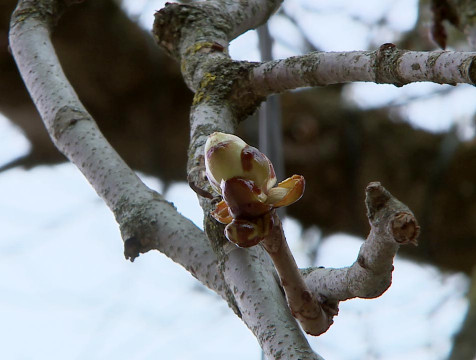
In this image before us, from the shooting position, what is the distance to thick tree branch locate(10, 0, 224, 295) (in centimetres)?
51

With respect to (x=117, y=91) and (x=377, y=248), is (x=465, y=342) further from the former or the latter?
(x=377, y=248)

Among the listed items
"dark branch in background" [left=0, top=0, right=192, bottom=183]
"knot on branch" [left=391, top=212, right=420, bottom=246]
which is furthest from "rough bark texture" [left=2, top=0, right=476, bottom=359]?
"dark branch in background" [left=0, top=0, right=192, bottom=183]

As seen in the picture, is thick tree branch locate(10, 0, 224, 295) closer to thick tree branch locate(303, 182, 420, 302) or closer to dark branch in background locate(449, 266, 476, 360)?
thick tree branch locate(303, 182, 420, 302)

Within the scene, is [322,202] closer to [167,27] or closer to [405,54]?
[167,27]

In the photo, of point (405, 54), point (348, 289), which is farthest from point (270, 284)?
point (405, 54)

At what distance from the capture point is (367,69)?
46cm

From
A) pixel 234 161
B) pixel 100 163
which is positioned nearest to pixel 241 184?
pixel 234 161

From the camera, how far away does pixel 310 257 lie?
1.54 meters

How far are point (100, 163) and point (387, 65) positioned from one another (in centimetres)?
26

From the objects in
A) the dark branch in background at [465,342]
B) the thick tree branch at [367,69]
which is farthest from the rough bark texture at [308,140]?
the thick tree branch at [367,69]

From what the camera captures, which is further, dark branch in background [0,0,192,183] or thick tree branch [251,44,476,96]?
dark branch in background [0,0,192,183]

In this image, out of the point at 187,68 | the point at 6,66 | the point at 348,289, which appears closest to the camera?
the point at 348,289

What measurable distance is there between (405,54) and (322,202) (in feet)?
3.66

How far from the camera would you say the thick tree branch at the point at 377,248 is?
0.36 meters
